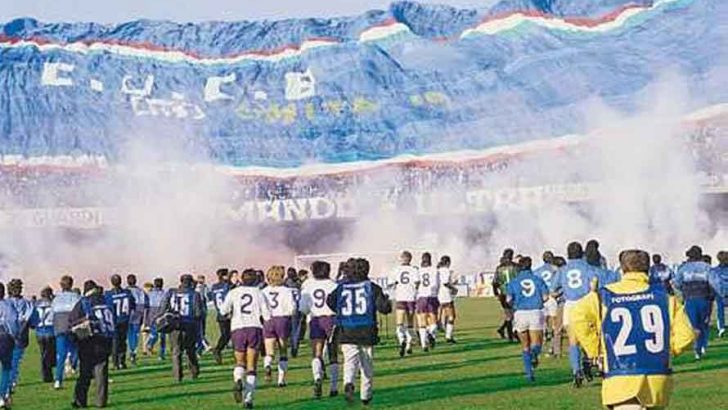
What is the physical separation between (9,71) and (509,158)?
2480cm

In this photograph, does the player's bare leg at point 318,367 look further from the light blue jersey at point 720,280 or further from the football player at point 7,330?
the light blue jersey at point 720,280

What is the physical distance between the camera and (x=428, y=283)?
85.5ft

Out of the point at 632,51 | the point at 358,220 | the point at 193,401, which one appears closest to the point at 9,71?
the point at 358,220

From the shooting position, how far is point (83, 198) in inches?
2461

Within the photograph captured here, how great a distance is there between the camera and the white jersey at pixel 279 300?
63.7 feet

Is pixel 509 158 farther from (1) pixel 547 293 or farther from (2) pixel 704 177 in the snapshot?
(1) pixel 547 293

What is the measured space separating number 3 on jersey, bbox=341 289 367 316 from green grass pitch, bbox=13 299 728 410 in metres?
1.27

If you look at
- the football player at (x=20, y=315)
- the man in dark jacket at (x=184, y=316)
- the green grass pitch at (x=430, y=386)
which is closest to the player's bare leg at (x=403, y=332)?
the green grass pitch at (x=430, y=386)

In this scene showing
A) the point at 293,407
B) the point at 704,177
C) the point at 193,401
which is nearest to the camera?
the point at 293,407

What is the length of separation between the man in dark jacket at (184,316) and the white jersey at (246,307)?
3540 millimetres

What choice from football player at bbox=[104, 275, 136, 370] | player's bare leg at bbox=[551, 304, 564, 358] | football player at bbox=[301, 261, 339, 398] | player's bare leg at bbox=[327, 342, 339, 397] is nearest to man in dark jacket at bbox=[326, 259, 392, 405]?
player's bare leg at bbox=[327, 342, 339, 397]

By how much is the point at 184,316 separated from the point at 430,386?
4397 mm

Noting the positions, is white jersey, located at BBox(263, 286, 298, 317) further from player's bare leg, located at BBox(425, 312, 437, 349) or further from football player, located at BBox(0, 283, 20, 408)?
player's bare leg, located at BBox(425, 312, 437, 349)

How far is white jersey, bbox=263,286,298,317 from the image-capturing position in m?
19.4
